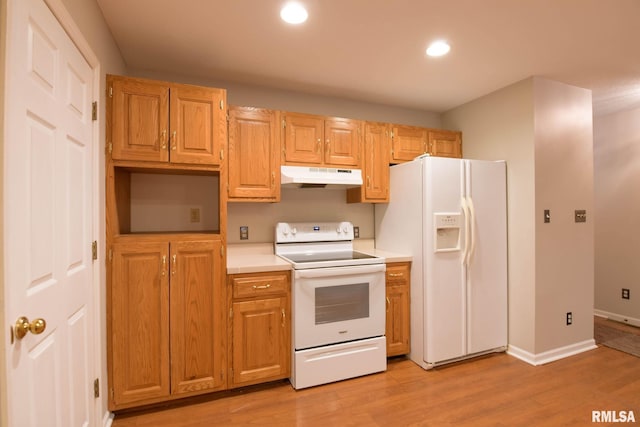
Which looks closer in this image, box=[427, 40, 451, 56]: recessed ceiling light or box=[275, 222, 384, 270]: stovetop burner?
box=[427, 40, 451, 56]: recessed ceiling light

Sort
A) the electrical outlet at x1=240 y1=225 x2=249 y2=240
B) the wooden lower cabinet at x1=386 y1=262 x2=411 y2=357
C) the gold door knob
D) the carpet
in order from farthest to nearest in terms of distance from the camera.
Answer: the carpet
the electrical outlet at x1=240 y1=225 x2=249 y2=240
the wooden lower cabinet at x1=386 y1=262 x2=411 y2=357
the gold door knob

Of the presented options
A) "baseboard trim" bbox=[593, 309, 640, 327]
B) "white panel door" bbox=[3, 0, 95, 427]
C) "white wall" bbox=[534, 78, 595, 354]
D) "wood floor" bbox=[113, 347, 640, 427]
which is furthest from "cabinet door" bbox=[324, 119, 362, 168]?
"baseboard trim" bbox=[593, 309, 640, 327]

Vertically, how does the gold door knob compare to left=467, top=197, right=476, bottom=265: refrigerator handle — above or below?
below

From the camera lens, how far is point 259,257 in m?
2.71

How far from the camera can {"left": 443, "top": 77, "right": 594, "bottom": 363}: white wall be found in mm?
2707

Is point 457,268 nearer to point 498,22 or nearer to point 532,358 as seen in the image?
point 532,358

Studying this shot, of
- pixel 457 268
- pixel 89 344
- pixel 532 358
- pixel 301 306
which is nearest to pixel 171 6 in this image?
pixel 89 344

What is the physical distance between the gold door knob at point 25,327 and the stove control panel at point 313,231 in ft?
6.22

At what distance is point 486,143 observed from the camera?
10.2 ft

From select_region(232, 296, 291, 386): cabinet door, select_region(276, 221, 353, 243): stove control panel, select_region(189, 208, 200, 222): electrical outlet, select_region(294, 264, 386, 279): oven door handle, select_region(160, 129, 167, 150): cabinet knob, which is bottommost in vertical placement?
select_region(232, 296, 291, 386): cabinet door

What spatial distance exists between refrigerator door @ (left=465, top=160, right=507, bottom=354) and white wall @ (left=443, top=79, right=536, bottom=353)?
7 centimetres

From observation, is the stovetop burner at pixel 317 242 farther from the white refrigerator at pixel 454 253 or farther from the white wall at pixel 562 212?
the white wall at pixel 562 212

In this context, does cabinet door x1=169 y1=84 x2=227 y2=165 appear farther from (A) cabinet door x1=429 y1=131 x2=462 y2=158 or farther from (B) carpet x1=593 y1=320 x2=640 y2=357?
(B) carpet x1=593 y1=320 x2=640 y2=357

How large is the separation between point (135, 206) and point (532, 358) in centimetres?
358
